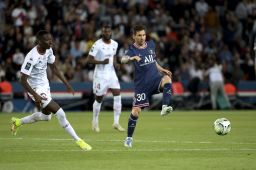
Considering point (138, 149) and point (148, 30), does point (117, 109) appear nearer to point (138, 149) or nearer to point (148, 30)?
point (138, 149)

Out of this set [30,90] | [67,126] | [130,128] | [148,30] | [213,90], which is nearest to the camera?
[67,126]

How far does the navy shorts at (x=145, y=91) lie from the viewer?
52.4 ft

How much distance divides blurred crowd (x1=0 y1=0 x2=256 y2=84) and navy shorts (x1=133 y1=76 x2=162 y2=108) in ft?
52.9

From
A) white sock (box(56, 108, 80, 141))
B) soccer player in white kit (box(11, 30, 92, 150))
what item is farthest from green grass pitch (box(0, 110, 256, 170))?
soccer player in white kit (box(11, 30, 92, 150))

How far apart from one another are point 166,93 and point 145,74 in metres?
0.65

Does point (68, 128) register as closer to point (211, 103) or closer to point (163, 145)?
point (163, 145)

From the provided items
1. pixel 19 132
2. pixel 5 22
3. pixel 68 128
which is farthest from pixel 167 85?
pixel 5 22

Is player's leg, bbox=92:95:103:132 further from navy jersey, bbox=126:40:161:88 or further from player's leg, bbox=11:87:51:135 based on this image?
navy jersey, bbox=126:40:161:88

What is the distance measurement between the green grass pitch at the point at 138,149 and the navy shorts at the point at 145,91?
0.91 metres

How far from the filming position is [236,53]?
3500 cm

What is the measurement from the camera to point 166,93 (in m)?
16.0

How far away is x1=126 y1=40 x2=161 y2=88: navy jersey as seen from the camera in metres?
16.2

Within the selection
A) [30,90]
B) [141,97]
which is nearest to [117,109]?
[141,97]

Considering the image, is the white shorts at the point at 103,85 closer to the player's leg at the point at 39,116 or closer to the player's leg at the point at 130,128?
the player's leg at the point at 39,116
